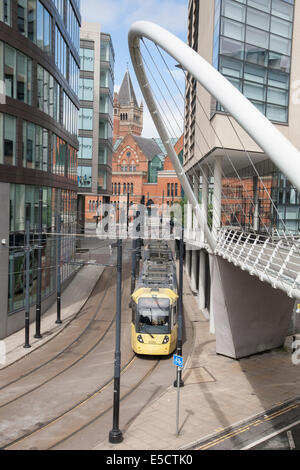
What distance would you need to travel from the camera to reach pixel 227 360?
22.0 meters

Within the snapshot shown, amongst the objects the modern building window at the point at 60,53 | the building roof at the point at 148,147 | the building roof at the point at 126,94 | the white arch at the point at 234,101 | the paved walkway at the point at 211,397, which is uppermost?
the building roof at the point at 126,94

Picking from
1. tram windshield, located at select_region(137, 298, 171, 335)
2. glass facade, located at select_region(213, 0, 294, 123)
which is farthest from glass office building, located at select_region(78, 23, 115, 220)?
tram windshield, located at select_region(137, 298, 171, 335)

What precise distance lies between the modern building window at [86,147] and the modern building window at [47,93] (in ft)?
86.6

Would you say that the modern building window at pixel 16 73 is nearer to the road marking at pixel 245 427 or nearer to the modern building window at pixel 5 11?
the modern building window at pixel 5 11

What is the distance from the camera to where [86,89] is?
197 ft

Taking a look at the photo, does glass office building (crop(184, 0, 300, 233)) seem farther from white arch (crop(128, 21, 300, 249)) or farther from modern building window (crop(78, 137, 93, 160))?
modern building window (crop(78, 137, 93, 160))

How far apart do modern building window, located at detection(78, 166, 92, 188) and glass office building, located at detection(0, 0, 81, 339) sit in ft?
75.3

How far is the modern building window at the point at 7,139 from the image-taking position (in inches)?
921

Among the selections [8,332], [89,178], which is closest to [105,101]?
[89,178]

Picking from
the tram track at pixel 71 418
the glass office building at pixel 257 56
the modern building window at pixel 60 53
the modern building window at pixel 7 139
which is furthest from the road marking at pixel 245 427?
the modern building window at pixel 60 53

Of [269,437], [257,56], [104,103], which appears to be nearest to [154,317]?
[269,437]

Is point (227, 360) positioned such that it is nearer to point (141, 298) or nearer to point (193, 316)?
point (141, 298)

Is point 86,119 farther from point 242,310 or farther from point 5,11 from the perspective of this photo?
point 242,310
